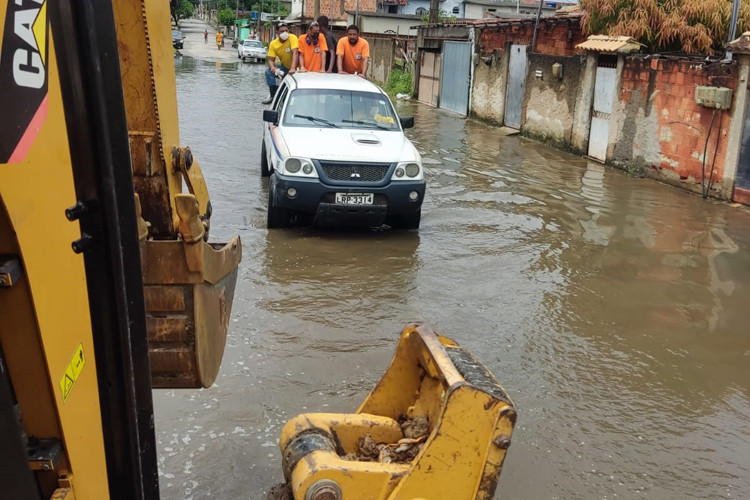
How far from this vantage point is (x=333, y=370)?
207 inches

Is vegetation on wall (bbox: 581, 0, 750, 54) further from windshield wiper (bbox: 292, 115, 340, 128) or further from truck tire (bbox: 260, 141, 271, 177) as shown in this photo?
windshield wiper (bbox: 292, 115, 340, 128)

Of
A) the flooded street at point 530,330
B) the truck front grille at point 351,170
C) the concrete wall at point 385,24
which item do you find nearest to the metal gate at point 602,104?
the flooded street at point 530,330

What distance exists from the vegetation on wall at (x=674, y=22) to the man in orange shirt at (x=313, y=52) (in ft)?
18.0

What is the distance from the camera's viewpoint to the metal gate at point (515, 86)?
56.6 feet

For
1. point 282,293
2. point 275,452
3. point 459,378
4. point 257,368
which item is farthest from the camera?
point 282,293

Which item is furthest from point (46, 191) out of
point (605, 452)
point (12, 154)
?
point (605, 452)

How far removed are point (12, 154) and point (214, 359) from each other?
68.2 inches

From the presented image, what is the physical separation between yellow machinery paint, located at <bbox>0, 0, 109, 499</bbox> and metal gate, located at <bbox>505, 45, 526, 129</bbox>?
54.2 ft

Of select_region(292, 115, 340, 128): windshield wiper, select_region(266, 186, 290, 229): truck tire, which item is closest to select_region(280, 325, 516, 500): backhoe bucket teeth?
select_region(266, 186, 290, 229): truck tire

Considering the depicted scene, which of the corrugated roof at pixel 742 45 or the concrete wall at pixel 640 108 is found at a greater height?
the corrugated roof at pixel 742 45

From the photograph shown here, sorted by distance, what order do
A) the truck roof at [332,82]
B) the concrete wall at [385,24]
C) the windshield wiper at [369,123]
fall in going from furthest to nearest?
the concrete wall at [385,24] < the truck roof at [332,82] < the windshield wiper at [369,123]

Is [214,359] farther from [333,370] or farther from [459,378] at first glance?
[333,370]

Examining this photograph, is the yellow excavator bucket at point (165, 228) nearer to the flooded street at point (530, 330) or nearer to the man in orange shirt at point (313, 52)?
the flooded street at point (530, 330)

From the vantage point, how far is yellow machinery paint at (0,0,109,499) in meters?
1.37
